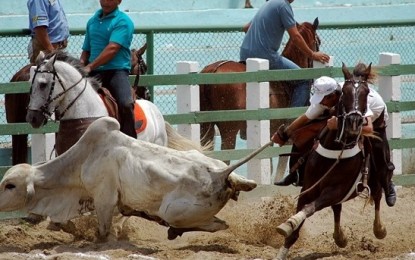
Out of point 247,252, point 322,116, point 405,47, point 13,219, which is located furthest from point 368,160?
point 405,47

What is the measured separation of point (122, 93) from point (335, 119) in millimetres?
2365

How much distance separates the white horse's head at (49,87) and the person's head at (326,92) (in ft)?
7.12

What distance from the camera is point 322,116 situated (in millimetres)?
11023

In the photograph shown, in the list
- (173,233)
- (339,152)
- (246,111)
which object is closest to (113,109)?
(173,233)

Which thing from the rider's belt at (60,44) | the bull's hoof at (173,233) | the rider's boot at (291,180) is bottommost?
the bull's hoof at (173,233)

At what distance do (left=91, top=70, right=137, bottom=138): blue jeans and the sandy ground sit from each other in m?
0.91

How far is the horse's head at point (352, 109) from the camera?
34.1 feet

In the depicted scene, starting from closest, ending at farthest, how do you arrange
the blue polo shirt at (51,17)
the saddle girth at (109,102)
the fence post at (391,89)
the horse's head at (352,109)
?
the horse's head at (352,109) < the saddle girth at (109,102) < the blue polo shirt at (51,17) < the fence post at (391,89)

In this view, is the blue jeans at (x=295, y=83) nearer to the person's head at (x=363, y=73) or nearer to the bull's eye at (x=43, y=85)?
the person's head at (x=363, y=73)

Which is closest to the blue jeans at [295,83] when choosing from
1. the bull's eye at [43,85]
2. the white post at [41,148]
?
the white post at [41,148]

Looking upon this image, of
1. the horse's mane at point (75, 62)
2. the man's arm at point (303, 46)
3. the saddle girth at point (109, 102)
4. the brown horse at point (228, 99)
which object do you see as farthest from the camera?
the man's arm at point (303, 46)

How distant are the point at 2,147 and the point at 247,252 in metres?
3.51

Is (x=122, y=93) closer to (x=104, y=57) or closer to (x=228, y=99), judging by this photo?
(x=104, y=57)

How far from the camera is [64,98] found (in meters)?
11.6
